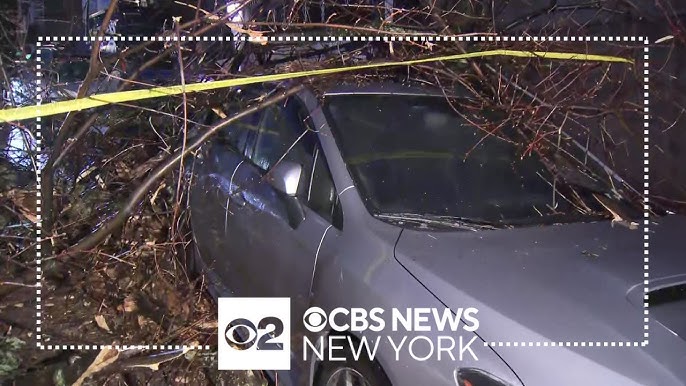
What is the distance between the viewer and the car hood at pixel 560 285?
1.92 meters

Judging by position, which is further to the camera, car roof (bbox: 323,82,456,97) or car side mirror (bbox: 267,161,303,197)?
car roof (bbox: 323,82,456,97)

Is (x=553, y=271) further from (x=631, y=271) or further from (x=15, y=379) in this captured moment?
(x=15, y=379)

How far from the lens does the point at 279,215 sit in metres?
2.91

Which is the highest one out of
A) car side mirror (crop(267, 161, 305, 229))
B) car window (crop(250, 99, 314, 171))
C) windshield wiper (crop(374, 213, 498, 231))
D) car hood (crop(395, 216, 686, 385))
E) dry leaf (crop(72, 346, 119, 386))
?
car window (crop(250, 99, 314, 171))

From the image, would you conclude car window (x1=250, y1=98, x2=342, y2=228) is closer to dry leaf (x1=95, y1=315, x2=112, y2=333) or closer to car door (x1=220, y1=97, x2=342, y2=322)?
car door (x1=220, y1=97, x2=342, y2=322)

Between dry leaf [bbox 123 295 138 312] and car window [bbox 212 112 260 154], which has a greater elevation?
car window [bbox 212 112 260 154]

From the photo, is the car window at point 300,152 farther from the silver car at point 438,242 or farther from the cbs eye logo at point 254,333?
the cbs eye logo at point 254,333

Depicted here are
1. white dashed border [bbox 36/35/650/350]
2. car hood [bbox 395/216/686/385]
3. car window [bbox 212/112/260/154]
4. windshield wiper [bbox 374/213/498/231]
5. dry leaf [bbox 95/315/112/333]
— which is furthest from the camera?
car window [bbox 212/112/260/154]

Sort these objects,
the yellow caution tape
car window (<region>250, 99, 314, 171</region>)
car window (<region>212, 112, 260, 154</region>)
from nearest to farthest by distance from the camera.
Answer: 1. the yellow caution tape
2. car window (<region>250, 99, 314, 171</region>)
3. car window (<region>212, 112, 260, 154</region>)

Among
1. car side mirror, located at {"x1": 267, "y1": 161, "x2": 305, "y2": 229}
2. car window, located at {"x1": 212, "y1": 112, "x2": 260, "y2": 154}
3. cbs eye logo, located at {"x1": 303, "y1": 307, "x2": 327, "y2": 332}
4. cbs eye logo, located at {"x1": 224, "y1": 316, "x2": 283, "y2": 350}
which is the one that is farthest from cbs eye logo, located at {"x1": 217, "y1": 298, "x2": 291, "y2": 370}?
car window, located at {"x1": 212, "y1": 112, "x2": 260, "y2": 154}

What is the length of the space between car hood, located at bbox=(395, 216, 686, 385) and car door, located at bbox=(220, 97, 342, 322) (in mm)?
500

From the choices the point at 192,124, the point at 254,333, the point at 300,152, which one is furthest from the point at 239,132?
the point at 254,333

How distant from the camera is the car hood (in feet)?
6.30

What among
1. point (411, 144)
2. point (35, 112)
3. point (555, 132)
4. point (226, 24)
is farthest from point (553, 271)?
point (35, 112)
